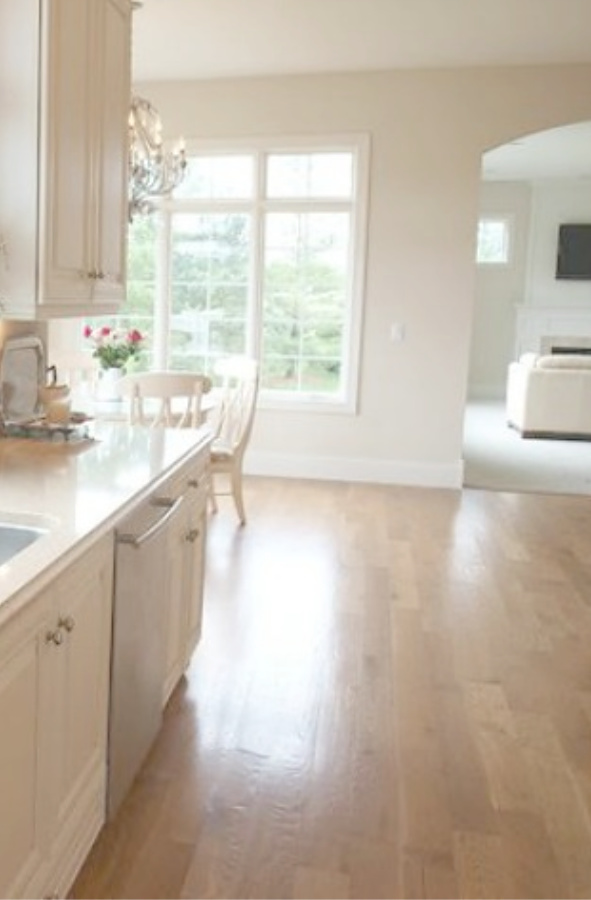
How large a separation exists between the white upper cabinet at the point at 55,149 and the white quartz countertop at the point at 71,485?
0.43 metres

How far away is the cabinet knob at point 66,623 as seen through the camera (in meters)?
1.56

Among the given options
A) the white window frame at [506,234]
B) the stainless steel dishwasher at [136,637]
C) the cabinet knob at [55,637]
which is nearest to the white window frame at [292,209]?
the stainless steel dishwasher at [136,637]

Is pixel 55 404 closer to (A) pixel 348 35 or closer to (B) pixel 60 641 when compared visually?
(B) pixel 60 641

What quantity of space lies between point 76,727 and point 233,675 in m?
1.30

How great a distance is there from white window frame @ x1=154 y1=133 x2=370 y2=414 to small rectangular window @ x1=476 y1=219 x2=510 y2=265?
6.13 metres

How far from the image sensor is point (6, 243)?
2.24m

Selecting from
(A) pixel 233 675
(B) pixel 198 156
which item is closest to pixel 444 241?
(B) pixel 198 156

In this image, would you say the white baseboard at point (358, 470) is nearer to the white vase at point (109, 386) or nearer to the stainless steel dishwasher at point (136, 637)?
the white vase at point (109, 386)

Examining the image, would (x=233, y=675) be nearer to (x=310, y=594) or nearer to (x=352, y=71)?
(x=310, y=594)

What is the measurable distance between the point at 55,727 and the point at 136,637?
48cm

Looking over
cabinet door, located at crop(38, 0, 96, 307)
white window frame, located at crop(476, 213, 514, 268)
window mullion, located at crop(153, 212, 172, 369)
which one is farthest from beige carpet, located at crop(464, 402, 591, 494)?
cabinet door, located at crop(38, 0, 96, 307)

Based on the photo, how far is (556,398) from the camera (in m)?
8.20

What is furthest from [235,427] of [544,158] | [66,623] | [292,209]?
[544,158]

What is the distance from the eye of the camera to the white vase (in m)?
4.69
